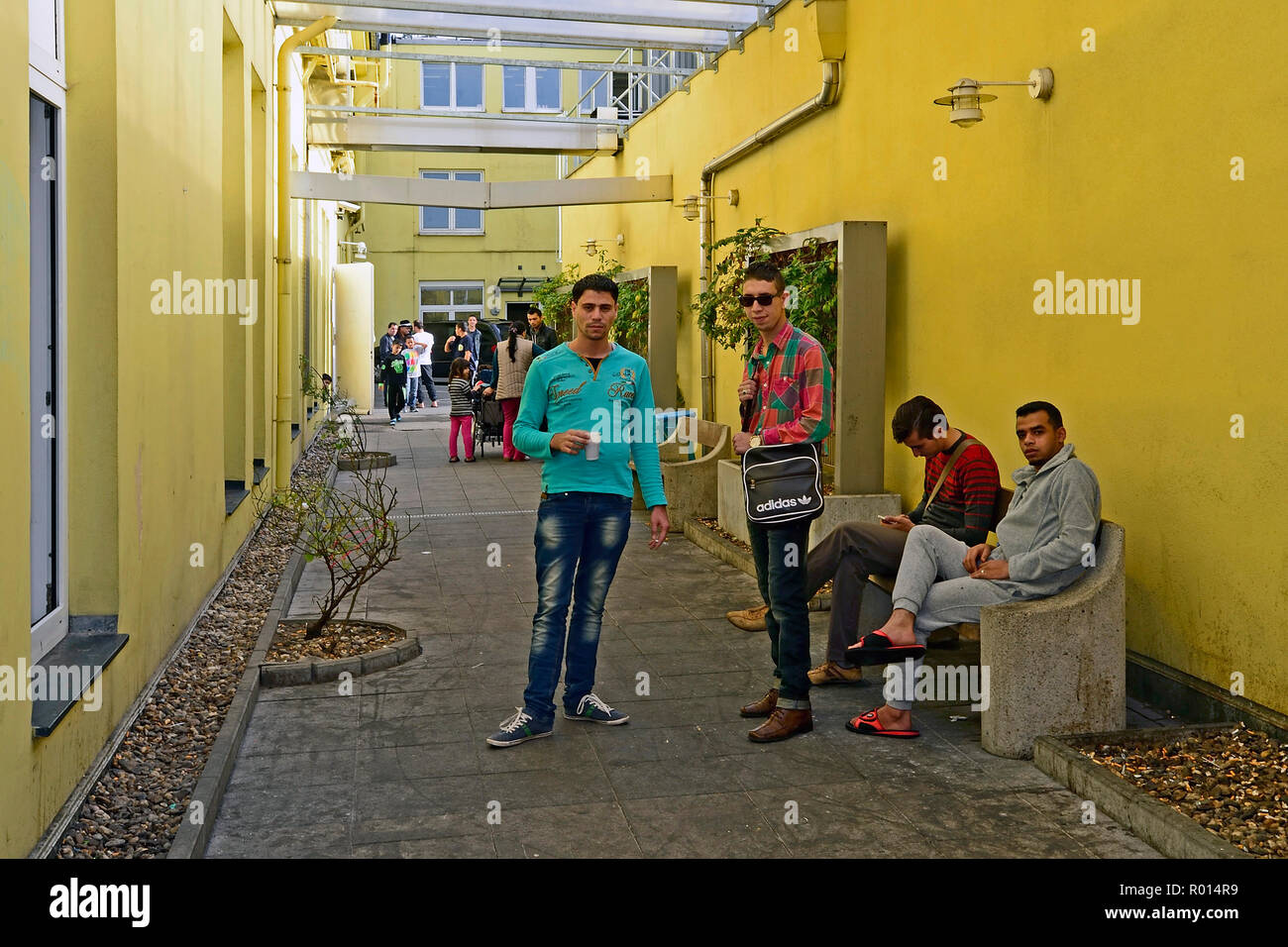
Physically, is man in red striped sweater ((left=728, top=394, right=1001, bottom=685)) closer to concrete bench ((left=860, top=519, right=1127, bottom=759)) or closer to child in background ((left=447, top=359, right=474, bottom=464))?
concrete bench ((left=860, top=519, right=1127, bottom=759))

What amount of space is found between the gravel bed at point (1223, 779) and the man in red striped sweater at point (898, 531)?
141cm

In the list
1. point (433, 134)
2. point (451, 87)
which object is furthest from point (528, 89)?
point (433, 134)

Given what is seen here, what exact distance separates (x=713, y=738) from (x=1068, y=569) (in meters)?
1.51

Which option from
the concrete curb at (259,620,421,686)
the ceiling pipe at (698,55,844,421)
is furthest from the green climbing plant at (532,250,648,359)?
the concrete curb at (259,620,421,686)

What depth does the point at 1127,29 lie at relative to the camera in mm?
5523

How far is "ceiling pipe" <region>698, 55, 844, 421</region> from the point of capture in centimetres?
913

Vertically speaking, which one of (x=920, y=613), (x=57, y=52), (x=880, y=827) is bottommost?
(x=880, y=827)

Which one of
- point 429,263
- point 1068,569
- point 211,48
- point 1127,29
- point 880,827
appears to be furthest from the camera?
point 429,263

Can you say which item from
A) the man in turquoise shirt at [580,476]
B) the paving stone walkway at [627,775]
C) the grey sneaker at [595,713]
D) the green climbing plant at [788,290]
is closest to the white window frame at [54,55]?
the man in turquoise shirt at [580,476]

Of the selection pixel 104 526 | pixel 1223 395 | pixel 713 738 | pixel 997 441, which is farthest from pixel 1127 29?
pixel 104 526

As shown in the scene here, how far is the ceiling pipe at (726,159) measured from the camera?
30.0 ft

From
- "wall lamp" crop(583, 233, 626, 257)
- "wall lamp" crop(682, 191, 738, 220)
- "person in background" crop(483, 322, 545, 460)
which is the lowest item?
"person in background" crop(483, 322, 545, 460)

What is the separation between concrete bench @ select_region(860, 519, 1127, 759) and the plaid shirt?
0.97 m
